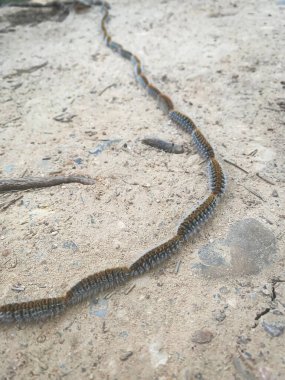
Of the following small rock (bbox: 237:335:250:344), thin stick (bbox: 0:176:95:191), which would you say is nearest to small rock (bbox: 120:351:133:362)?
small rock (bbox: 237:335:250:344)

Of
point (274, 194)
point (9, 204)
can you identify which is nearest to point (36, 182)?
point (9, 204)

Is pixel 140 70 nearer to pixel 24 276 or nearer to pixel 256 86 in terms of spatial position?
pixel 256 86

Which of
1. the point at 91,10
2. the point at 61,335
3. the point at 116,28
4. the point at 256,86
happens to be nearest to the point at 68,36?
the point at 116,28

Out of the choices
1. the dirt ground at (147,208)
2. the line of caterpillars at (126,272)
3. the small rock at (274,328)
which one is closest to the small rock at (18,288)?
the dirt ground at (147,208)

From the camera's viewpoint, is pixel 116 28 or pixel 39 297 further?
pixel 116 28

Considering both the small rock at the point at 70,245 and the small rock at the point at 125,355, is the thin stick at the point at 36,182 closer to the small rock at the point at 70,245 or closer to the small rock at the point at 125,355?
the small rock at the point at 70,245

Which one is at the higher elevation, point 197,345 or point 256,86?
point 256,86
